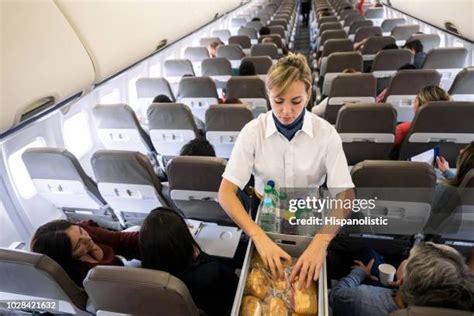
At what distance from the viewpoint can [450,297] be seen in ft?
3.85

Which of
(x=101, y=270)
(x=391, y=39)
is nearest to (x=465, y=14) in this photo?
(x=391, y=39)

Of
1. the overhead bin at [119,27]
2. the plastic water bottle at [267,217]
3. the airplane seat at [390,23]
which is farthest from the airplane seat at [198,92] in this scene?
the airplane seat at [390,23]

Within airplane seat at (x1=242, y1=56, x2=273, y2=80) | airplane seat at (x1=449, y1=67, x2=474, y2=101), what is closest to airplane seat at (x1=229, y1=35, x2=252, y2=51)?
airplane seat at (x1=242, y1=56, x2=273, y2=80)

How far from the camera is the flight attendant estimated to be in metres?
1.40

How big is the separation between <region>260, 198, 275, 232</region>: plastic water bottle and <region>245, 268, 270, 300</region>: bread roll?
39cm

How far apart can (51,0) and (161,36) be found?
2.25 m

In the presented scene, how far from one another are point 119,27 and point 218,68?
2.45 meters

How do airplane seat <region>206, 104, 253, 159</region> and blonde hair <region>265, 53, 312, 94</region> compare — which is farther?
airplane seat <region>206, 104, 253, 159</region>

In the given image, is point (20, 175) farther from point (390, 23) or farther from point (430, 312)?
point (390, 23)

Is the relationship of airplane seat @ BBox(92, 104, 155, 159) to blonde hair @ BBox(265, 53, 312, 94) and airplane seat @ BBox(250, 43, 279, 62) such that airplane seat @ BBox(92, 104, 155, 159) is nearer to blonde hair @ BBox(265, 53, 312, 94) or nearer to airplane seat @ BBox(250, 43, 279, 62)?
blonde hair @ BBox(265, 53, 312, 94)

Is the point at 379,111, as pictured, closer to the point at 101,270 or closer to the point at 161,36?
the point at 101,270

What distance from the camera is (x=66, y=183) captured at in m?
2.60

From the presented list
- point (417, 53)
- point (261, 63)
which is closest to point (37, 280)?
point (261, 63)

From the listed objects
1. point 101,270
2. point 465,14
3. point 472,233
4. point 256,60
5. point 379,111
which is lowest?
point 472,233
